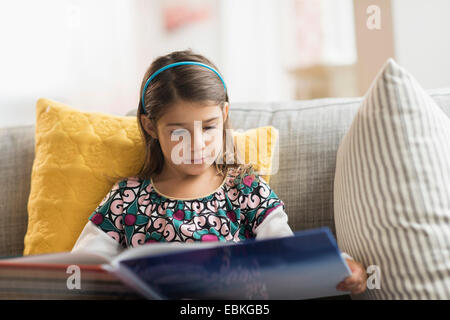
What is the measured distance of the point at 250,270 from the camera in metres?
0.64

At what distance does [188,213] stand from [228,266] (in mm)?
315

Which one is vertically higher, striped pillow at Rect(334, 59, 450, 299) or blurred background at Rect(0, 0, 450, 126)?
blurred background at Rect(0, 0, 450, 126)

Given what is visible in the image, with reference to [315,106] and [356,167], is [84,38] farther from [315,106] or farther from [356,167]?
[356,167]

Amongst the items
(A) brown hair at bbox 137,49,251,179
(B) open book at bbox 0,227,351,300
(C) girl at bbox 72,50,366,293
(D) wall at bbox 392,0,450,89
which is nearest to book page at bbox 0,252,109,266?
(B) open book at bbox 0,227,351,300

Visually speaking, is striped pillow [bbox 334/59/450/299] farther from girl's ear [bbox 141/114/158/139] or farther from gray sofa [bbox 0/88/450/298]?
girl's ear [bbox 141/114/158/139]

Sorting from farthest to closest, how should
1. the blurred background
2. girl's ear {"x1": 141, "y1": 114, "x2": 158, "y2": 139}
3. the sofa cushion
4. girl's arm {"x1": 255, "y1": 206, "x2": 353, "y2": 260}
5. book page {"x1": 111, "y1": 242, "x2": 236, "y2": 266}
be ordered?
the blurred background < the sofa cushion < girl's ear {"x1": 141, "y1": 114, "x2": 158, "y2": 139} < girl's arm {"x1": 255, "y1": 206, "x2": 353, "y2": 260} < book page {"x1": 111, "y1": 242, "x2": 236, "y2": 266}

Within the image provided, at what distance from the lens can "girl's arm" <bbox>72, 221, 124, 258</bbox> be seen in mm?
924

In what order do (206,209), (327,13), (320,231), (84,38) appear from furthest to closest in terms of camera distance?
(327,13) → (84,38) → (206,209) → (320,231)

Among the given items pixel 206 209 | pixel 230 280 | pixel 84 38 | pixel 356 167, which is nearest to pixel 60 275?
pixel 230 280

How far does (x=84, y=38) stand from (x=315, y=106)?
6.89 ft

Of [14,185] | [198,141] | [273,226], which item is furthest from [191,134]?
[14,185]

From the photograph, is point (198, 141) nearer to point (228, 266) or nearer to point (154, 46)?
point (228, 266)

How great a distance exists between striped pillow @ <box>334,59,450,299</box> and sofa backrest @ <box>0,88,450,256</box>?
0.20 m
